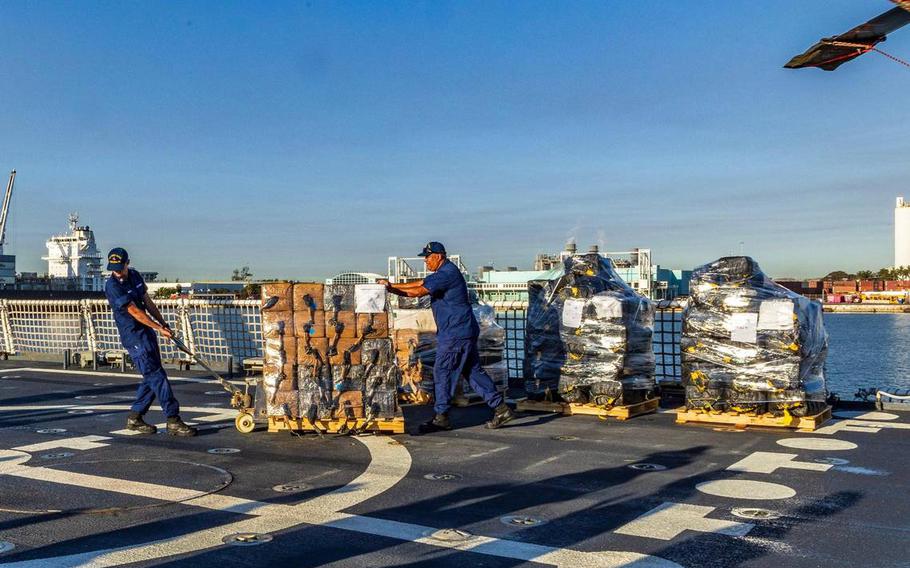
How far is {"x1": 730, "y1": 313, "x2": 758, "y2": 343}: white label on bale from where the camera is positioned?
9141 mm

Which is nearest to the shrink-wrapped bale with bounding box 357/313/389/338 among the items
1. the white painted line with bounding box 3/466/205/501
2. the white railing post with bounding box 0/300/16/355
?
the white painted line with bounding box 3/466/205/501

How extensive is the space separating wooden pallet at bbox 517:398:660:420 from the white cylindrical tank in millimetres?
181271

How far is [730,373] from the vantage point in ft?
30.5

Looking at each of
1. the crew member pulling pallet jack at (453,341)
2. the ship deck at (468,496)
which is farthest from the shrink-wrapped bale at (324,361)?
the crew member pulling pallet jack at (453,341)

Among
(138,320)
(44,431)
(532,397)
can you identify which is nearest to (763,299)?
(532,397)

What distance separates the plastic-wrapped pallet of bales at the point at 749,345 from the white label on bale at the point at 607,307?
819 millimetres

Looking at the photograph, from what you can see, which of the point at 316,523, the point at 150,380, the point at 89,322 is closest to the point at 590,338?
the point at 150,380

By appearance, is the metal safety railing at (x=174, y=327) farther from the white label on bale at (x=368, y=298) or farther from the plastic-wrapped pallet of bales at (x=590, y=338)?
the white label on bale at (x=368, y=298)

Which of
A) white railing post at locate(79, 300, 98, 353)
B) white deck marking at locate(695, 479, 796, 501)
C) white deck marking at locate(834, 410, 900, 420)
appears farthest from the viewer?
white railing post at locate(79, 300, 98, 353)

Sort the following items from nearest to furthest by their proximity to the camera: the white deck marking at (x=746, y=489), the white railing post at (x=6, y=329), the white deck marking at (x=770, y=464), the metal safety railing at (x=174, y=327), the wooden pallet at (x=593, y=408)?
the white deck marking at (x=746, y=489)
the white deck marking at (x=770, y=464)
the wooden pallet at (x=593, y=408)
the metal safety railing at (x=174, y=327)
the white railing post at (x=6, y=329)

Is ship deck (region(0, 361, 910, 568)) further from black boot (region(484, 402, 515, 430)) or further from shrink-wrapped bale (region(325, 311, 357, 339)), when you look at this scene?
shrink-wrapped bale (region(325, 311, 357, 339))

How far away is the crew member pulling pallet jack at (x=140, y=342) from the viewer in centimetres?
904

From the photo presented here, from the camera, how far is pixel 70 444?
8.41m

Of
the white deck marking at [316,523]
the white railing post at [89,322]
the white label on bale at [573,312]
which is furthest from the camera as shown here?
the white railing post at [89,322]
